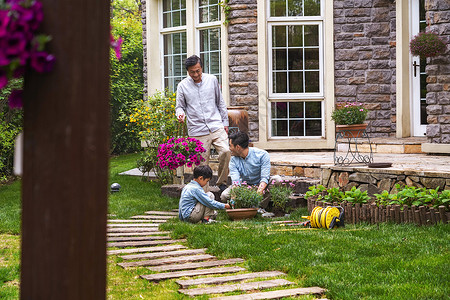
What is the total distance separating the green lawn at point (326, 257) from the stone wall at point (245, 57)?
14.0 feet

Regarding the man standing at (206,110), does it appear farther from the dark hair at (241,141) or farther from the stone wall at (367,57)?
the stone wall at (367,57)

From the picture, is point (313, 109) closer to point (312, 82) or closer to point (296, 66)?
point (312, 82)

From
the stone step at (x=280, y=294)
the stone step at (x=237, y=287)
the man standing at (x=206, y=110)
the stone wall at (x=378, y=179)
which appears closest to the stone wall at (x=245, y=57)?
the man standing at (x=206, y=110)

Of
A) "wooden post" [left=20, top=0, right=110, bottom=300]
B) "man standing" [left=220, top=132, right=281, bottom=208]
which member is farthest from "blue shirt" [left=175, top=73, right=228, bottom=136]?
"wooden post" [left=20, top=0, right=110, bottom=300]

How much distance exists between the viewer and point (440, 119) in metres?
8.95

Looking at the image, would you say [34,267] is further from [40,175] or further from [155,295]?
[155,295]

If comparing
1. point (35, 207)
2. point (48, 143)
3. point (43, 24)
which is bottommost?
point (35, 207)

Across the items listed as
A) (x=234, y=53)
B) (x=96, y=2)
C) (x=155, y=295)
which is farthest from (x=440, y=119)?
(x=96, y=2)

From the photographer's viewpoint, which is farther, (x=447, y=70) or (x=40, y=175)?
(x=447, y=70)

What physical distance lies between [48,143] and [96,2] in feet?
1.25

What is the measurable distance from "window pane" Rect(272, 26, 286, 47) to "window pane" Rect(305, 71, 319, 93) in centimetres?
69

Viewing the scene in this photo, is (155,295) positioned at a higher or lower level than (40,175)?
lower

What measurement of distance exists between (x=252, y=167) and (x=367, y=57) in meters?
4.33

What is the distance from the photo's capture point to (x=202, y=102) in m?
8.15
